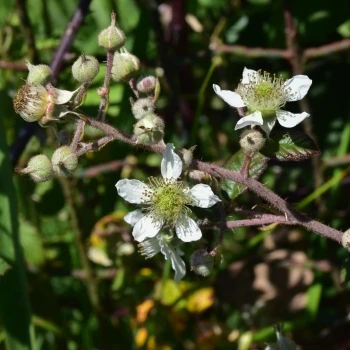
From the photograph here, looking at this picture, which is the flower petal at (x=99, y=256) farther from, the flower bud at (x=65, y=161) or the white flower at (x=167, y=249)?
the flower bud at (x=65, y=161)

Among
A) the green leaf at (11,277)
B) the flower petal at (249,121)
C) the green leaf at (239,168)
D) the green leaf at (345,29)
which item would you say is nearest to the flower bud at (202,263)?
the green leaf at (239,168)

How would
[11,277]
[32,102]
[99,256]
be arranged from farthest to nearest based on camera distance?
[99,256] < [11,277] < [32,102]

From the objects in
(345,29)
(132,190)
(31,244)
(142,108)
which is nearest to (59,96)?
(142,108)

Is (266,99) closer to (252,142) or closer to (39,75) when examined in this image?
(252,142)

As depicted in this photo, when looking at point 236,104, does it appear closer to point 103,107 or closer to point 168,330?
point 103,107

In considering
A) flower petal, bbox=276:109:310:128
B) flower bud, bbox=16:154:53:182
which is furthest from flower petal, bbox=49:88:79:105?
flower petal, bbox=276:109:310:128

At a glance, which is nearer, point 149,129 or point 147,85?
point 149,129

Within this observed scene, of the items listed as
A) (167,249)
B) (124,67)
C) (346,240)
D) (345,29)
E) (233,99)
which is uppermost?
(345,29)

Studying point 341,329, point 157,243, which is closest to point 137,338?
point 341,329

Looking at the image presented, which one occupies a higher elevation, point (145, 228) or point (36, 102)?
point (36, 102)
